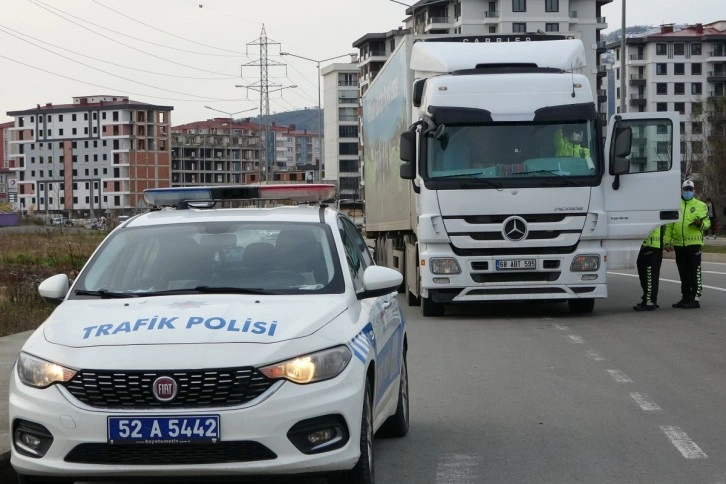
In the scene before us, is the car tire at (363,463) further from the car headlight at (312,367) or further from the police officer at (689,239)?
the police officer at (689,239)

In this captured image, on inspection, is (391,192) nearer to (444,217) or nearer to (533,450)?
(444,217)

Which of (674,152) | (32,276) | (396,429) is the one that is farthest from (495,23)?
(396,429)

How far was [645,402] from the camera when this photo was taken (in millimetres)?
10039

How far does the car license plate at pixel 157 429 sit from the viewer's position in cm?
568

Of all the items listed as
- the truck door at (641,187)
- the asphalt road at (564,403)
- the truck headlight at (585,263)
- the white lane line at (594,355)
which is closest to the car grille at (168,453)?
the asphalt road at (564,403)

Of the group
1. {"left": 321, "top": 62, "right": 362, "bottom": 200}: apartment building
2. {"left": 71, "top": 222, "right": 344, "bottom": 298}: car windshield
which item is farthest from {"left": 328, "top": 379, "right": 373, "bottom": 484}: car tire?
{"left": 321, "top": 62, "right": 362, "bottom": 200}: apartment building

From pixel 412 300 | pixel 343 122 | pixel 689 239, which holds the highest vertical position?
pixel 343 122

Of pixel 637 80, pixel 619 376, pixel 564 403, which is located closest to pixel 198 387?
pixel 564 403

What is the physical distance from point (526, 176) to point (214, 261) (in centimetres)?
1053

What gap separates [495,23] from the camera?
420ft

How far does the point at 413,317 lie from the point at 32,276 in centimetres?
1190

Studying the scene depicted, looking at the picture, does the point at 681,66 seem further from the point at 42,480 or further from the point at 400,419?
the point at 42,480

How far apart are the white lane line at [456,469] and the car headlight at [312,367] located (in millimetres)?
1448

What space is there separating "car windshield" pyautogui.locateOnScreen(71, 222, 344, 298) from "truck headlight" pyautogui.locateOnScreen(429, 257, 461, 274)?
1019 centimetres
